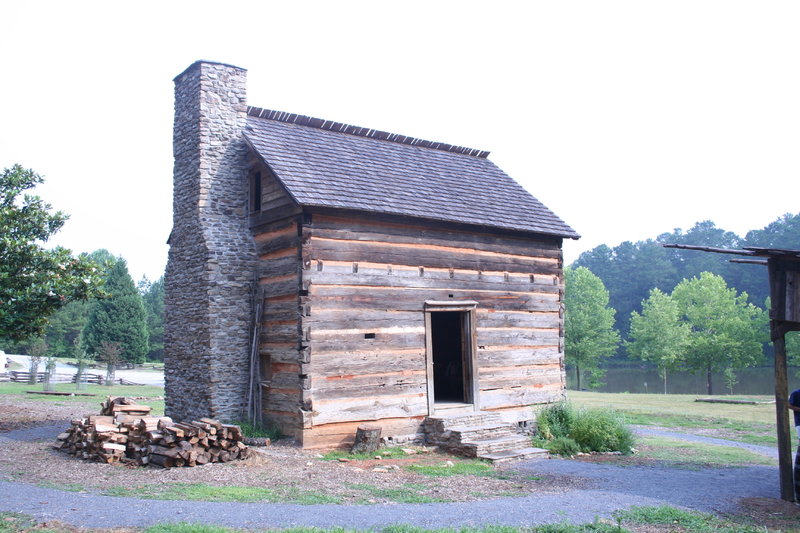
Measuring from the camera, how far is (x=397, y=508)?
8258mm

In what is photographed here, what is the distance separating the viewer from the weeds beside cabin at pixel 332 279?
42.5 ft

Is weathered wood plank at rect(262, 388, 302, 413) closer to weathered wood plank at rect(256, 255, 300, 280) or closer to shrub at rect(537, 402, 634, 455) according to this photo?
weathered wood plank at rect(256, 255, 300, 280)

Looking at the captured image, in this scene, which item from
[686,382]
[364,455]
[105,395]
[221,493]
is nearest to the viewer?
[221,493]

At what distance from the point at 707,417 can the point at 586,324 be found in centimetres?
2178

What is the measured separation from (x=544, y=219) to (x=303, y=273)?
7189 millimetres

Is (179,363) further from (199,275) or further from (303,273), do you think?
(303,273)

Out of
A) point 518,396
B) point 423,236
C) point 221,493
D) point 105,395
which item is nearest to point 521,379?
point 518,396

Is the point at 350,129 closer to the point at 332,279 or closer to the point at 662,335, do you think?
the point at 332,279

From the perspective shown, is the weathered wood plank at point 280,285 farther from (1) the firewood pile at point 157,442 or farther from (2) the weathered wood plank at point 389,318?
(1) the firewood pile at point 157,442

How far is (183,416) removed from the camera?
47.9 ft

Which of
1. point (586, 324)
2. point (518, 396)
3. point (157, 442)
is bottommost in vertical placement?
point (157, 442)

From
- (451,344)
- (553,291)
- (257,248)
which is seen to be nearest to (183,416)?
(257,248)

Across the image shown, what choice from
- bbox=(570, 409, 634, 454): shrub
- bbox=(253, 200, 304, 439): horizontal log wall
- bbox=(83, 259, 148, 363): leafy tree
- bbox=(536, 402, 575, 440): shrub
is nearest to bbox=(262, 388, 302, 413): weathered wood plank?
bbox=(253, 200, 304, 439): horizontal log wall

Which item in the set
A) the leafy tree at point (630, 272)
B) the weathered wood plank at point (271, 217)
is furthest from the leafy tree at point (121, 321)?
the leafy tree at point (630, 272)
